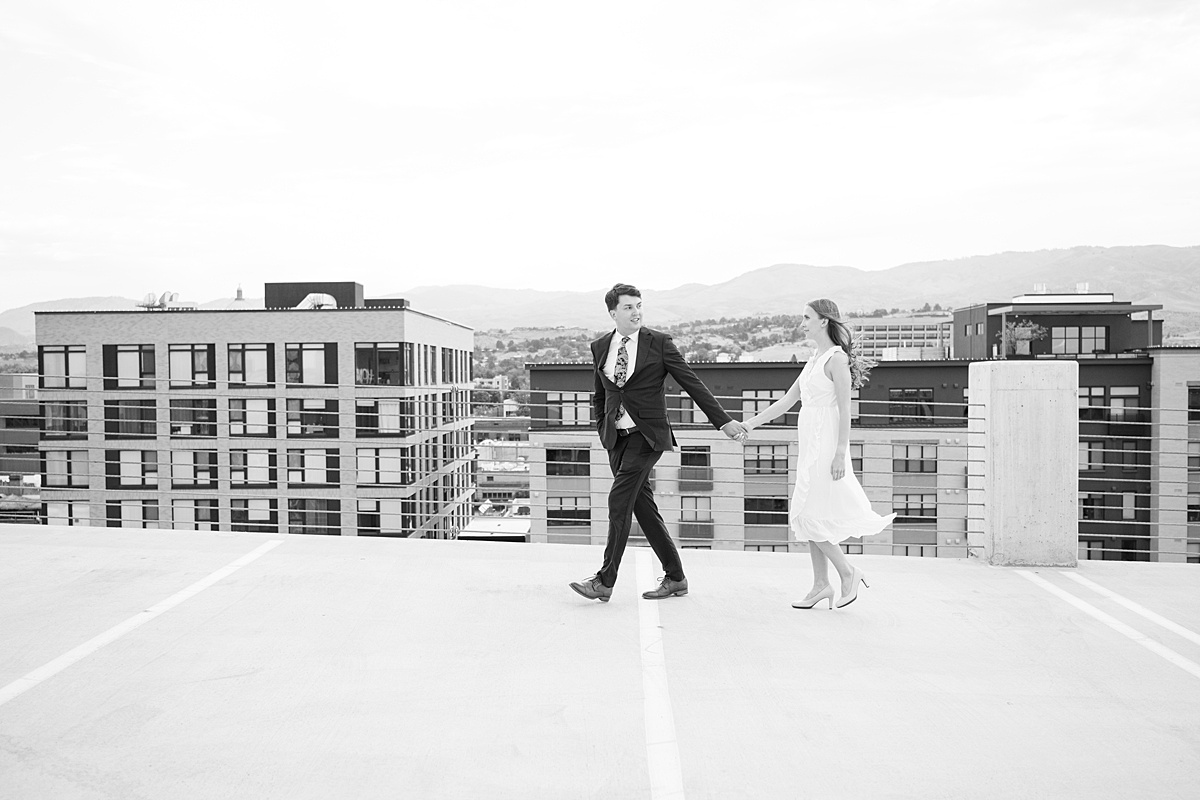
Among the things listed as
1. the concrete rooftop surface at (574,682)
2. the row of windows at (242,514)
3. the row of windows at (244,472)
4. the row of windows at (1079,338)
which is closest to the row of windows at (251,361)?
the row of windows at (244,472)

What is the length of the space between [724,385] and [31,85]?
36772 mm

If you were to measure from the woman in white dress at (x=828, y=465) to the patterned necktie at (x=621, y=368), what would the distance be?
30.1 inches

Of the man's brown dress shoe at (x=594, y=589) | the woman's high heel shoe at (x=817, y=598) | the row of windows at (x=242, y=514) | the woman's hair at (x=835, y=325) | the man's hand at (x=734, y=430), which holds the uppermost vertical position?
the woman's hair at (x=835, y=325)

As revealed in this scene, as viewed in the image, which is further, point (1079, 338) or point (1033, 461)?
point (1079, 338)

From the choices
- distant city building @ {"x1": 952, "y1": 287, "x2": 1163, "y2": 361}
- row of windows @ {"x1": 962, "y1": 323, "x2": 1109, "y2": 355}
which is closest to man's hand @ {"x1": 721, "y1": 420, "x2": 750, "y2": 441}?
distant city building @ {"x1": 952, "y1": 287, "x2": 1163, "y2": 361}

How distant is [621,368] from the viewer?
19.3ft

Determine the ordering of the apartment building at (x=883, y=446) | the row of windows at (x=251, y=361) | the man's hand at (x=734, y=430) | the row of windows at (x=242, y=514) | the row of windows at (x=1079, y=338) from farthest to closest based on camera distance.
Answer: the row of windows at (x=1079, y=338) < the row of windows at (x=251, y=361) < the row of windows at (x=242, y=514) < the apartment building at (x=883, y=446) < the man's hand at (x=734, y=430)

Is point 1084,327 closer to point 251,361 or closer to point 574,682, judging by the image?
point 251,361

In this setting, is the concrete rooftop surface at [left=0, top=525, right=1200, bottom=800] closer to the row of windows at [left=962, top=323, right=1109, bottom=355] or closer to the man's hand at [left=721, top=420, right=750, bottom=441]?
the man's hand at [left=721, top=420, right=750, bottom=441]

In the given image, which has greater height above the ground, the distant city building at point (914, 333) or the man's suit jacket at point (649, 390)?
the distant city building at point (914, 333)

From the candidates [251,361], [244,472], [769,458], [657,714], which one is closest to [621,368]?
[657,714]

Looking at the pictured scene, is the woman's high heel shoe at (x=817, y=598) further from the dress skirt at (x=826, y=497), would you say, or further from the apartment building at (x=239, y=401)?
the apartment building at (x=239, y=401)

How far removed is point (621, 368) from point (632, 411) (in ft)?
0.87

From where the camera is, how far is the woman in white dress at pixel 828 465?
5.79m
